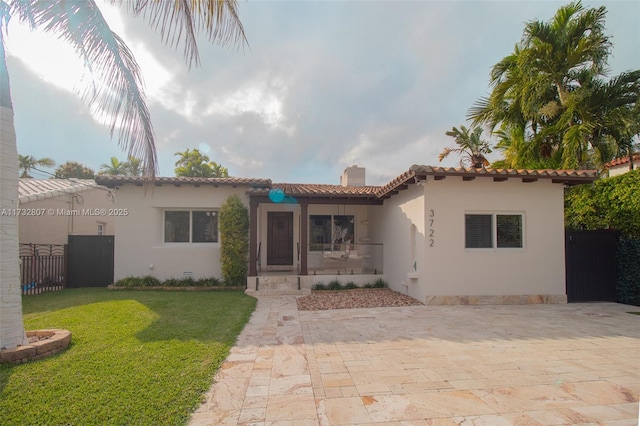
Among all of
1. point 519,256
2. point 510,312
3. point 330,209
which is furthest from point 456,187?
point 330,209

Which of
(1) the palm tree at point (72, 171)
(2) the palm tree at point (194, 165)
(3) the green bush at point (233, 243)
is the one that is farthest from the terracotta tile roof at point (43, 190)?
(1) the palm tree at point (72, 171)

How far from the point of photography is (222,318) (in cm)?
695

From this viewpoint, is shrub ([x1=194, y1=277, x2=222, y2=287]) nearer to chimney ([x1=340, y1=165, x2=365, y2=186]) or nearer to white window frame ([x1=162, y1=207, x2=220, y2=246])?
white window frame ([x1=162, y1=207, x2=220, y2=246])

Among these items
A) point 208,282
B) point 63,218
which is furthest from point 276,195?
point 63,218

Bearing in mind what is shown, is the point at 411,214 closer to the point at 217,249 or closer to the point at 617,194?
the point at 617,194

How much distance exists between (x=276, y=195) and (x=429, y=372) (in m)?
7.82

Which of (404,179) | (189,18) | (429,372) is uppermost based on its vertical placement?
(189,18)

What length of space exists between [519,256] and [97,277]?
1471 centimetres

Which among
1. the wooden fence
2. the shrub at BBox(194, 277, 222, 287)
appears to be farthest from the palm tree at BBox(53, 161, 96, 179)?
the shrub at BBox(194, 277, 222, 287)

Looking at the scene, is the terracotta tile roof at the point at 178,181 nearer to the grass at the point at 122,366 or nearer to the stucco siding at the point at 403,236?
the grass at the point at 122,366

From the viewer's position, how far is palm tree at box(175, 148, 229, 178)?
2984cm

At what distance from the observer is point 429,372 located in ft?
13.8

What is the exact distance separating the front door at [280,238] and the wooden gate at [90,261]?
6.13 meters

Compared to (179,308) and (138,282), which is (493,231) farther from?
(138,282)
